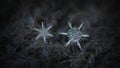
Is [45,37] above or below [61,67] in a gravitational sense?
above

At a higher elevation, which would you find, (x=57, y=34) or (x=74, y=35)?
(x=57, y=34)

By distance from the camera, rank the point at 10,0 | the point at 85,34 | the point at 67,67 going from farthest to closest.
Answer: the point at 10,0 < the point at 85,34 < the point at 67,67

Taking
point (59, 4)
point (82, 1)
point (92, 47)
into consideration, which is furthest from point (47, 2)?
point (92, 47)

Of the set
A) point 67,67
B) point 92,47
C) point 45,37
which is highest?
point 45,37

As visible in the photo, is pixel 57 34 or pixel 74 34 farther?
pixel 57 34

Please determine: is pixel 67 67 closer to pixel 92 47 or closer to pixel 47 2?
pixel 92 47

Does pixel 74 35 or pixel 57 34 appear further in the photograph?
pixel 57 34

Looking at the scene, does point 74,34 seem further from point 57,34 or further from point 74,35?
point 57,34

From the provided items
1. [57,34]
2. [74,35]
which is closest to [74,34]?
[74,35]
